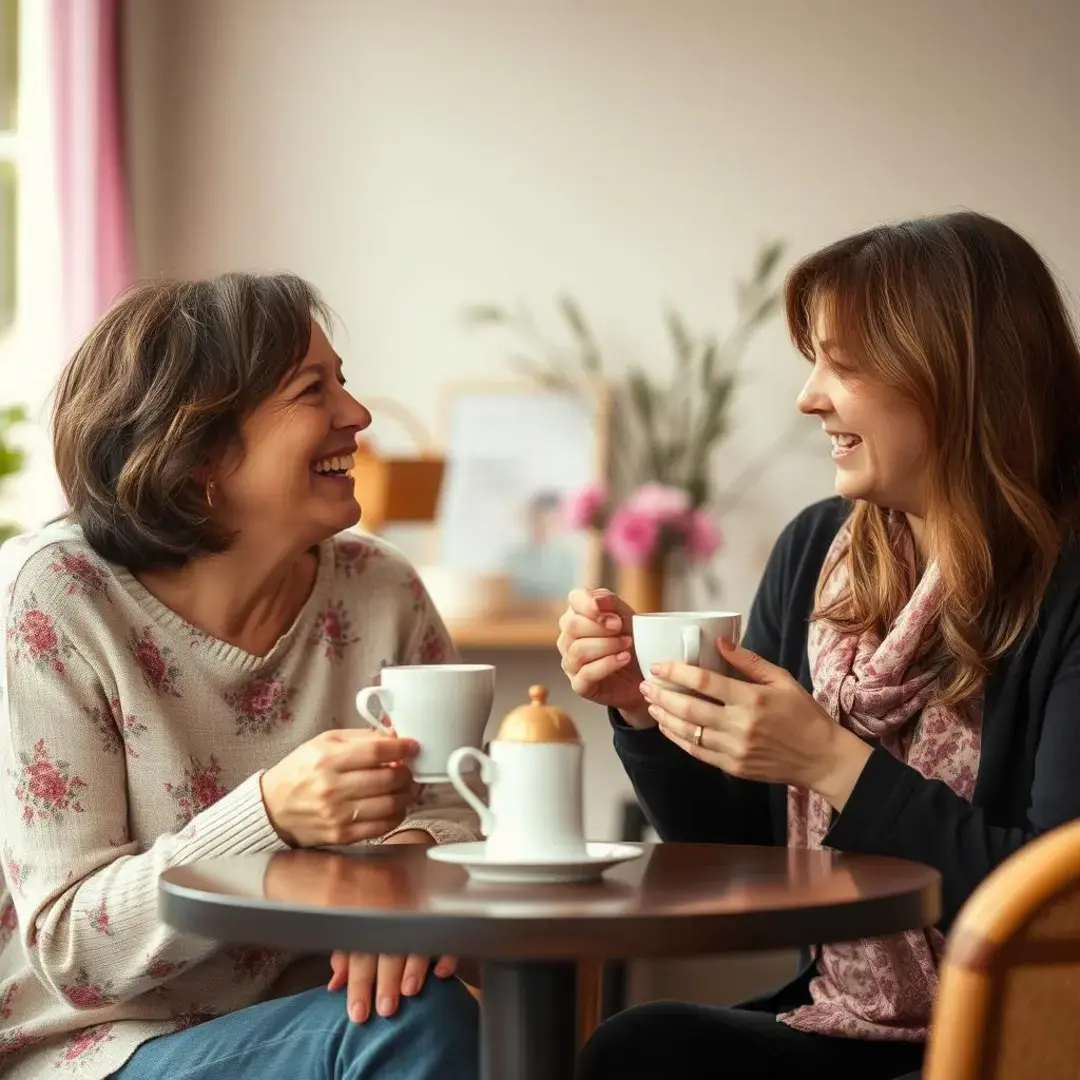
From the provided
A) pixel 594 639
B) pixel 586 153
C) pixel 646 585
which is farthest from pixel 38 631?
pixel 586 153

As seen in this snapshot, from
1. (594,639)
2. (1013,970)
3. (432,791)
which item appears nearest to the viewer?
(1013,970)

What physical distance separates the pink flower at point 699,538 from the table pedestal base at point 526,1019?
7.61ft

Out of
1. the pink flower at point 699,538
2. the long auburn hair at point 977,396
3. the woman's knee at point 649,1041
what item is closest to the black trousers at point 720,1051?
the woman's knee at point 649,1041

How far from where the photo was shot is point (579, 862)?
123 centimetres

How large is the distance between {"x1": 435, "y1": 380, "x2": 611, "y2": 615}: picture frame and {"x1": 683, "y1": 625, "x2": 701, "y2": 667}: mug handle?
230 cm

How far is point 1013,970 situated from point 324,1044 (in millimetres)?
703

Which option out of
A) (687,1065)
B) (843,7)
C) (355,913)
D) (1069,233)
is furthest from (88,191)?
(355,913)

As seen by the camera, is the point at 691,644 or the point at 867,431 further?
the point at 867,431

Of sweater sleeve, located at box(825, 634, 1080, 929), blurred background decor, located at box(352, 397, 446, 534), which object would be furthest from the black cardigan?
blurred background decor, located at box(352, 397, 446, 534)

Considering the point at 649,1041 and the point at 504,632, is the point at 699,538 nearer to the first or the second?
the point at 504,632

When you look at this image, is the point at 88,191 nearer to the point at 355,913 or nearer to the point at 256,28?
the point at 256,28

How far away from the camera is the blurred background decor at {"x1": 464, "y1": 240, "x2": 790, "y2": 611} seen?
370 cm

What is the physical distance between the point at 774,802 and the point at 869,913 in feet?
2.49

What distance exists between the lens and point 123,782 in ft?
5.38
